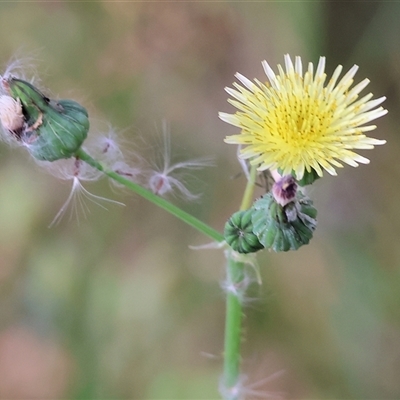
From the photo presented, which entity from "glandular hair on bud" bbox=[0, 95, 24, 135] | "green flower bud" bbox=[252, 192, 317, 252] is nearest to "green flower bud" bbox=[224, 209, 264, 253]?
"green flower bud" bbox=[252, 192, 317, 252]

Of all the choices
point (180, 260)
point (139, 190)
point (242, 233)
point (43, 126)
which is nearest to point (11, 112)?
point (43, 126)

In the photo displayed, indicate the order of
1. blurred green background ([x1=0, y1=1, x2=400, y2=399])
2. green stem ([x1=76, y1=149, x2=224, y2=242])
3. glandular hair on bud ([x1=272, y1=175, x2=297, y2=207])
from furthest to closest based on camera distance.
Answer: blurred green background ([x1=0, y1=1, x2=400, y2=399]) → green stem ([x1=76, y1=149, x2=224, y2=242]) → glandular hair on bud ([x1=272, y1=175, x2=297, y2=207])

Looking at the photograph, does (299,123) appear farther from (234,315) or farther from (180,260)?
(180,260)

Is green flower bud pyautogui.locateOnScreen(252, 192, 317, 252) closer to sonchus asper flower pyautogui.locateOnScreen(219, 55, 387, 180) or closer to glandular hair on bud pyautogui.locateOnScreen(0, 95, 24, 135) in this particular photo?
sonchus asper flower pyautogui.locateOnScreen(219, 55, 387, 180)

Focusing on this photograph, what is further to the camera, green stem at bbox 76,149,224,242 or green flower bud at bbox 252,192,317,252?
green stem at bbox 76,149,224,242

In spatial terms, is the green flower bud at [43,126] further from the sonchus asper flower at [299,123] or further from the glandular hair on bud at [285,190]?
the glandular hair on bud at [285,190]

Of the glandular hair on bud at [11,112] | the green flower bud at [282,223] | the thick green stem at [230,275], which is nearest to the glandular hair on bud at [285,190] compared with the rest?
the green flower bud at [282,223]
